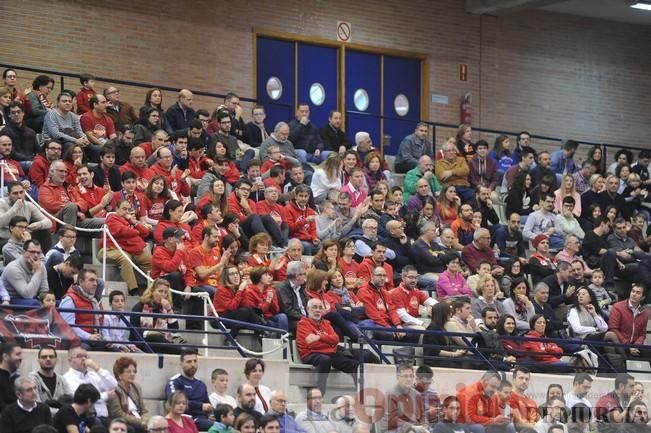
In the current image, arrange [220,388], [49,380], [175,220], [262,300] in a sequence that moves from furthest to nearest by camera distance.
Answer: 1. [175,220]
2. [262,300]
3. [220,388]
4. [49,380]

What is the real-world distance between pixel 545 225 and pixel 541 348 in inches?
160

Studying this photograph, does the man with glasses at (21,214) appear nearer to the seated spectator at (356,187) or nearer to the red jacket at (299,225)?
the red jacket at (299,225)

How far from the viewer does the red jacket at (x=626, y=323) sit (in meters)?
19.4

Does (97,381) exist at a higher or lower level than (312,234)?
lower

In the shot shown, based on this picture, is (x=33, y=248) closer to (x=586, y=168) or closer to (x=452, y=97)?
(x=586, y=168)

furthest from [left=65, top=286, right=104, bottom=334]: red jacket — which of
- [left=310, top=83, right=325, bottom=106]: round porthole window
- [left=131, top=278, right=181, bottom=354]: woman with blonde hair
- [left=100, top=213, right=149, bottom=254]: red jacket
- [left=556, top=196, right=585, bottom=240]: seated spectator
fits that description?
[left=310, top=83, right=325, bottom=106]: round porthole window

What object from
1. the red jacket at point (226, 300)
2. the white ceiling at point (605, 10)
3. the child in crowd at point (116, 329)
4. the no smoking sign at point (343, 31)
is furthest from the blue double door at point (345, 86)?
the child in crowd at point (116, 329)

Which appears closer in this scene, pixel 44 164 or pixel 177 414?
pixel 177 414

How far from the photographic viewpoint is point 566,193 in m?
22.9

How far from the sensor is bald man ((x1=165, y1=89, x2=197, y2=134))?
21.4m

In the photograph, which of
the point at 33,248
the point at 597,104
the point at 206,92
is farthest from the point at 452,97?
the point at 33,248

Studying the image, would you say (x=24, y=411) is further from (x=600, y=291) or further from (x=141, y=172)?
(x=600, y=291)

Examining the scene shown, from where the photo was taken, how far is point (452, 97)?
2831 cm

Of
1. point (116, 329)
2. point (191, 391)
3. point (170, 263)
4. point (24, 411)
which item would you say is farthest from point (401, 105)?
point (24, 411)
